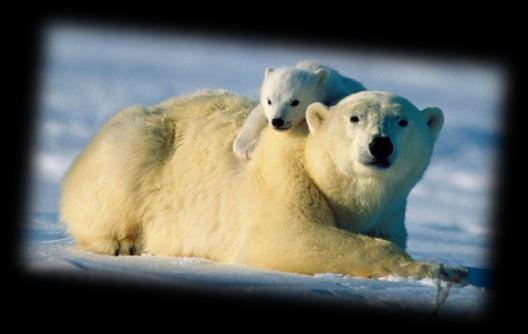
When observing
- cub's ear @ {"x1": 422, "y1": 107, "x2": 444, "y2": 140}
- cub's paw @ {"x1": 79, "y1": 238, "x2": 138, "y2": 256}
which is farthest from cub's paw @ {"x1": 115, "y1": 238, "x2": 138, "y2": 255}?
cub's ear @ {"x1": 422, "y1": 107, "x2": 444, "y2": 140}

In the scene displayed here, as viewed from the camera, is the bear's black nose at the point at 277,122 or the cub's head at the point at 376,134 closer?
the cub's head at the point at 376,134

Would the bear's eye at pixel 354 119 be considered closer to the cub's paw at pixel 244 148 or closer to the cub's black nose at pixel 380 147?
the cub's black nose at pixel 380 147

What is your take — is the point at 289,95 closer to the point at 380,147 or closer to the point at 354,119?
the point at 354,119

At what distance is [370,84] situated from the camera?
67.8 ft

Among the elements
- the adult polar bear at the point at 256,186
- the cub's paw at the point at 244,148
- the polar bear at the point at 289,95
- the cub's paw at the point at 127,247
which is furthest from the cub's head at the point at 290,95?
the cub's paw at the point at 127,247

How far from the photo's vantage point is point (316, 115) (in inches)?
218

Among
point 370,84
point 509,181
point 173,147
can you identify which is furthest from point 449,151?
point 509,181

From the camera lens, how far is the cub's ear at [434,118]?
559cm

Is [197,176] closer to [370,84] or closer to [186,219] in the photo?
[186,219]

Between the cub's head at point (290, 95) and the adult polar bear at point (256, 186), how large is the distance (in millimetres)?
122

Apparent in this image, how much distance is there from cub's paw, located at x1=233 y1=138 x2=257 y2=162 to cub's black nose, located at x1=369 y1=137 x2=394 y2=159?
1.02 m

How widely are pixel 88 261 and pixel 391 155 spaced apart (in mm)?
1658

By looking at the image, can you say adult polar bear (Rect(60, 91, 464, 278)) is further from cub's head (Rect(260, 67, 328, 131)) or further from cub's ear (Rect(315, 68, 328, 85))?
cub's ear (Rect(315, 68, 328, 85))

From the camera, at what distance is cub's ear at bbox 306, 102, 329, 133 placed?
5.51 metres
